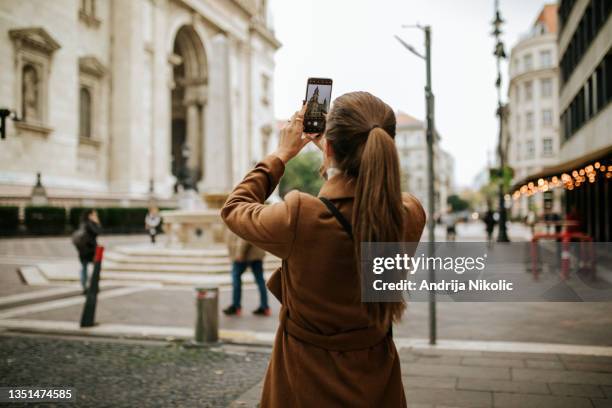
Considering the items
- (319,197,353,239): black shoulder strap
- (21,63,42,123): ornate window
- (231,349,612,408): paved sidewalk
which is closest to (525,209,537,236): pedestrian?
(231,349,612,408): paved sidewalk

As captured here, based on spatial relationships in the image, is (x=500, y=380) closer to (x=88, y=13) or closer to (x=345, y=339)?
(x=345, y=339)

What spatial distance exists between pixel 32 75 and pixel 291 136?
96.2 ft

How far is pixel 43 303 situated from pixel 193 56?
36821 mm

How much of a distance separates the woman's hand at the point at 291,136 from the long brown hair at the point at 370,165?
6.4 inches

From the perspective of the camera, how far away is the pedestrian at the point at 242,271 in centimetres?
941

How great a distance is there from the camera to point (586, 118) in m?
24.4

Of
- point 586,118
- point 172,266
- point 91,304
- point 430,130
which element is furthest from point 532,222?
point 91,304

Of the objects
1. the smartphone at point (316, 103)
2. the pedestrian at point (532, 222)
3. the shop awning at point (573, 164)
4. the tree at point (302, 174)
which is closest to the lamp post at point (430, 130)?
the smartphone at point (316, 103)

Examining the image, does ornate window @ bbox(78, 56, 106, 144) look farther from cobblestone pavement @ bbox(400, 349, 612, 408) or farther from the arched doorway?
cobblestone pavement @ bbox(400, 349, 612, 408)

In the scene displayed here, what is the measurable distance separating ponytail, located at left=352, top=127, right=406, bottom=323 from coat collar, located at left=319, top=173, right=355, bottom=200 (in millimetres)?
102

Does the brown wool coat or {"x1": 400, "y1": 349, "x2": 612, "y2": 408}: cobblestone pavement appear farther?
{"x1": 400, "y1": 349, "x2": 612, "y2": 408}: cobblestone pavement

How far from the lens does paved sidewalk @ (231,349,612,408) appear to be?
465cm

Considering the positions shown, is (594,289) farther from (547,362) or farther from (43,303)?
(43,303)

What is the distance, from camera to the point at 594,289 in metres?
4.68
